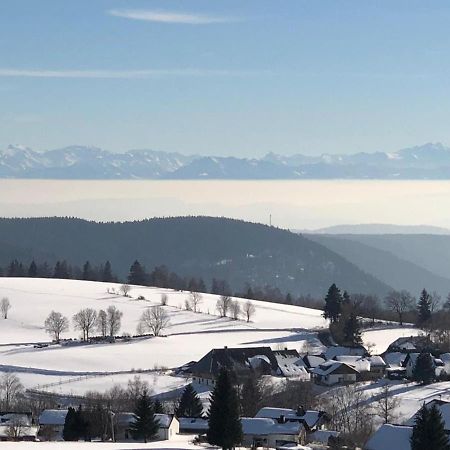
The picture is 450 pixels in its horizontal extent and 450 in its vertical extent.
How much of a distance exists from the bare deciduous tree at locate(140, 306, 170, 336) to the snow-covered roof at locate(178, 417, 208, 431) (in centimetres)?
3933

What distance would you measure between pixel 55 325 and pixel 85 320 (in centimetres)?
302

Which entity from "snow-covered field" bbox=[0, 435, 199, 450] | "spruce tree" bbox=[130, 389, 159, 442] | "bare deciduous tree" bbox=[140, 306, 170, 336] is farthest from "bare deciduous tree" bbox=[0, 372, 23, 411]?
"bare deciduous tree" bbox=[140, 306, 170, 336]

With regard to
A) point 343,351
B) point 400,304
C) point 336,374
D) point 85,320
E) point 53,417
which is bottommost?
point 53,417

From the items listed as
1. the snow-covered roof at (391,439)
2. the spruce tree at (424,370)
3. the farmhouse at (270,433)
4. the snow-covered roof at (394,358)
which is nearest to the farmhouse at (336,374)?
the spruce tree at (424,370)


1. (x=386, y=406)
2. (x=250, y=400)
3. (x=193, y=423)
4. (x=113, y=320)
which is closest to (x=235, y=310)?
(x=113, y=320)

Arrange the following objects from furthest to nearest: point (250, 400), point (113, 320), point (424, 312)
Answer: point (424, 312) < point (113, 320) < point (250, 400)

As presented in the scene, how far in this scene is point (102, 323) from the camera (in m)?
97.8

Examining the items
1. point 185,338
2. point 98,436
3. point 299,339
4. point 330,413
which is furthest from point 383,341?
point 98,436

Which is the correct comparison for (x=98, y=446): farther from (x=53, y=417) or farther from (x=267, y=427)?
(x=267, y=427)

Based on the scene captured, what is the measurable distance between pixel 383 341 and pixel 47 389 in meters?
36.1

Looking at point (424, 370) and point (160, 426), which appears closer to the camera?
point (160, 426)

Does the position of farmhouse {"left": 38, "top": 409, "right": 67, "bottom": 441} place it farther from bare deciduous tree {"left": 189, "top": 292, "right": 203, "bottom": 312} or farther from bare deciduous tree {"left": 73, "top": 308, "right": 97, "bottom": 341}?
bare deciduous tree {"left": 189, "top": 292, "right": 203, "bottom": 312}

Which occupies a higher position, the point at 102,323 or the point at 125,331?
the point at 102,323

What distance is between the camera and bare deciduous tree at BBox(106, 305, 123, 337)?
319 ft
